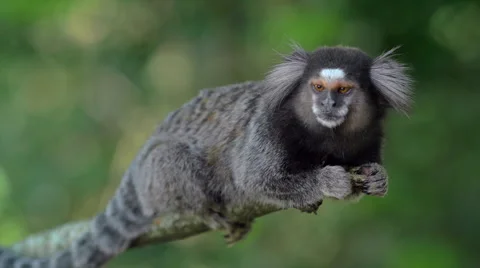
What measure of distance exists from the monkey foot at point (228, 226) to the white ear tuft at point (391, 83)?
1161 mm

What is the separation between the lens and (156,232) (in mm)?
3756

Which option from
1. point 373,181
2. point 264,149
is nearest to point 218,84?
point 264,149

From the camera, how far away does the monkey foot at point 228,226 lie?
3.61 m

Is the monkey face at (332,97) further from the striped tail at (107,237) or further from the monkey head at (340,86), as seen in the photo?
the striped tail at (107,237)

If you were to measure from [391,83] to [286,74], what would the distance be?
1.54 feet

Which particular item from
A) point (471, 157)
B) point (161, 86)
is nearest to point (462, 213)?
point (471, 157)

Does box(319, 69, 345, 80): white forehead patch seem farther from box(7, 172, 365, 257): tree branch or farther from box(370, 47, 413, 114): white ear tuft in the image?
box(7, 172, 365, 257): tree branch

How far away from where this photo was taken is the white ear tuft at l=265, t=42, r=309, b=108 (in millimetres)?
3041

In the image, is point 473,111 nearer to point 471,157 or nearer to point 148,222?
point 471,157

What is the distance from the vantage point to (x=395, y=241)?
17.8ft

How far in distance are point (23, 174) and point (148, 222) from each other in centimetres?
360

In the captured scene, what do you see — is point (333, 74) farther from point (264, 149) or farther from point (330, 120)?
point (264, 149)

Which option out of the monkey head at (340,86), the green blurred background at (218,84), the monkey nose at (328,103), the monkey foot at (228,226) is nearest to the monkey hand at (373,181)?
the monkey head at (340,86)

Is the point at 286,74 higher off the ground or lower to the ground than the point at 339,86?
higher
